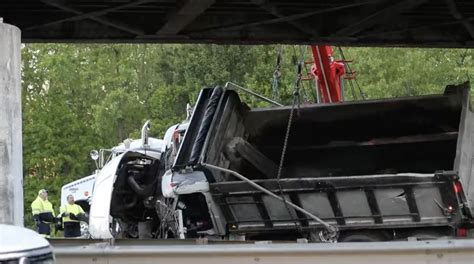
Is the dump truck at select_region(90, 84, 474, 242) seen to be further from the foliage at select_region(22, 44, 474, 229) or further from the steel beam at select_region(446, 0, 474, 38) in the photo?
the foliage at select_region(22, 44, 474, 229)

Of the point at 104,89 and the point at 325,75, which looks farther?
the point at 104,89

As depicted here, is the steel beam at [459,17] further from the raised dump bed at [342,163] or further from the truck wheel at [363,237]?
the truck wheel at [363,237]

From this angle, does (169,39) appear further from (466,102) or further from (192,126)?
(466,102)

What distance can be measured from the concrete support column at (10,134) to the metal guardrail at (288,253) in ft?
6.97

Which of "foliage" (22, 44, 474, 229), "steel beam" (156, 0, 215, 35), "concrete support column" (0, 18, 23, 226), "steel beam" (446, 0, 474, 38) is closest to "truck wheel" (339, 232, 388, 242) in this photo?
"concrete support column" (0, 18, 23, 226)

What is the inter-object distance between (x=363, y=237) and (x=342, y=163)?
2310 millimetres

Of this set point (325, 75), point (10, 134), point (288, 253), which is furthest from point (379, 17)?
point (288, 253)

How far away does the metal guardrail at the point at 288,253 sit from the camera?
518cm

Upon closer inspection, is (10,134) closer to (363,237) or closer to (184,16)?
(363,237)

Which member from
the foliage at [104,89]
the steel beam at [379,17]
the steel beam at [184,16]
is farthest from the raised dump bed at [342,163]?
the foliage at [104,89]

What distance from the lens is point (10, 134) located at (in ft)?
24.6

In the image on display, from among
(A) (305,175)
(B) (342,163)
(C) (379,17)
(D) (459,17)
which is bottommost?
(A) (305,175)

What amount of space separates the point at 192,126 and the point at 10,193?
270 centimetres

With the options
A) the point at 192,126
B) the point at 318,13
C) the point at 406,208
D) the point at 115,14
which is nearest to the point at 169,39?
the point at 115,14
